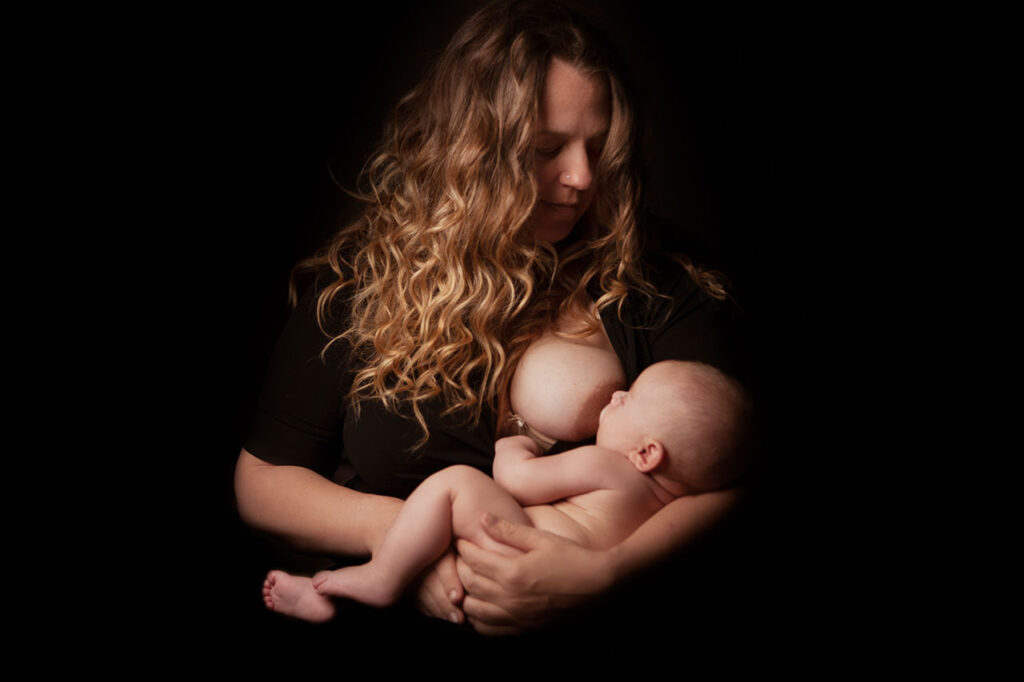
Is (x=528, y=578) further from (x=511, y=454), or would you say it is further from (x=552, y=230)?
(x=552, y=230)

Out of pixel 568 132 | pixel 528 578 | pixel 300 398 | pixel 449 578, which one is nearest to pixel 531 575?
pixel 528 578

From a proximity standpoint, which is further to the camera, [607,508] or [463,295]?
[463,295]

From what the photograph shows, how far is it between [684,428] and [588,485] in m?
0.15

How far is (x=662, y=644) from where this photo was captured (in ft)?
3.40

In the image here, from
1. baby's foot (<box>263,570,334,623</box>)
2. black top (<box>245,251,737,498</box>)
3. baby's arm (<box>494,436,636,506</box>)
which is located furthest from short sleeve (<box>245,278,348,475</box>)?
baby's arm (<box>494,436,636,506</box>)

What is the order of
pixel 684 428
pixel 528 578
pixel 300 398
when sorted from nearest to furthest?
pixel 528 578, pixel 684 428, pixel 300 398

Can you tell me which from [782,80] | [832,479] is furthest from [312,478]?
[782,80]

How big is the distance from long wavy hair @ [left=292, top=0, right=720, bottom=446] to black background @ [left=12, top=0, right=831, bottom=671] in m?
0.07

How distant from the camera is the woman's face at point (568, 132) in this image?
114cm

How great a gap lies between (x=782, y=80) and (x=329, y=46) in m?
0.70

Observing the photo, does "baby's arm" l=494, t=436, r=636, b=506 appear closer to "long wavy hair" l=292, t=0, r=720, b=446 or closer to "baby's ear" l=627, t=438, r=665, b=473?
"baby's ear" l=627, t=438, r=665, b=473

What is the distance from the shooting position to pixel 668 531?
40.7 inches

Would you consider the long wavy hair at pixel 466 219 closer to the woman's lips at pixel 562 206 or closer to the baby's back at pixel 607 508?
the woman's lips at pixel 562 206

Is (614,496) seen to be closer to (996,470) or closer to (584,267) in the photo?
(584,267)
